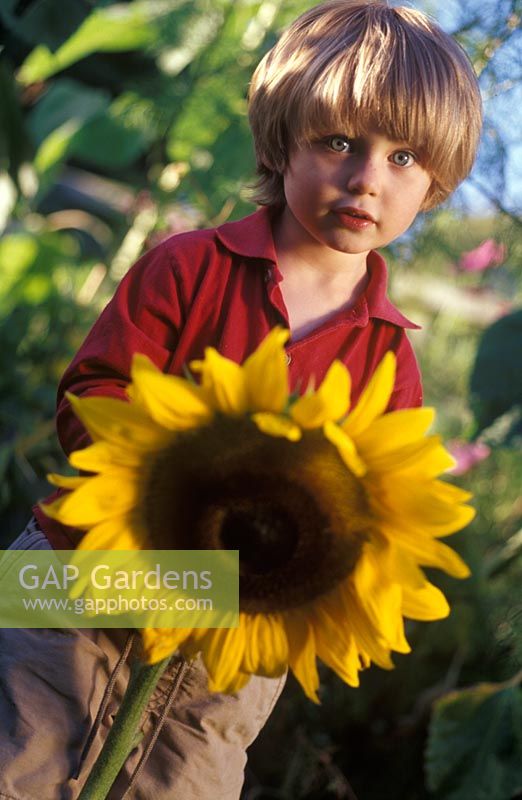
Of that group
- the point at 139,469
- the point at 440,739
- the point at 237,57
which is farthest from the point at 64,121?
the point at 139,469

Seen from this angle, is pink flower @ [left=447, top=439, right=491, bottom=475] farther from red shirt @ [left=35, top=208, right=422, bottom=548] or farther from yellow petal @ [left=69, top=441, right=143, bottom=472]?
yellow petal @ [left=69, top=441, right=143, bottom=472]

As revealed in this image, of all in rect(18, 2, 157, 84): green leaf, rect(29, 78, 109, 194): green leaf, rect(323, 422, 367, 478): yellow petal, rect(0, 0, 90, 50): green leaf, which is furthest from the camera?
rect(29, 78, 109, 194): green leaf

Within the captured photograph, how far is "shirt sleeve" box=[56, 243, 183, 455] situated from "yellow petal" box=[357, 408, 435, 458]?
27 centimetres

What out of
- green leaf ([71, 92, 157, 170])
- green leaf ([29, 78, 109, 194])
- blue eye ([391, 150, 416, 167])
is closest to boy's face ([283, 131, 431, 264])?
blue eye ([391, 150, 416, 167])

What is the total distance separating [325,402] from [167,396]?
10 cm

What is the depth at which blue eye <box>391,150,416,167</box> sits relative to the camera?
96cm

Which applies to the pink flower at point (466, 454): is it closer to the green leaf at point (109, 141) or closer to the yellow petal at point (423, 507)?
the green leaf at point (109, 141)

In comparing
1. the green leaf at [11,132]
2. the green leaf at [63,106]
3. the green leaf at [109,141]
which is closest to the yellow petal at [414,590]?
the green leaf at [11,132]

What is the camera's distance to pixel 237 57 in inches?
96.0

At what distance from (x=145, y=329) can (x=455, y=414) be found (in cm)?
163

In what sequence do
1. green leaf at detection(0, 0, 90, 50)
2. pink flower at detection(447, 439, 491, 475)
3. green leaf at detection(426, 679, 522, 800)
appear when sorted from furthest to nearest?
pink flower at detection(447, 439, 491, 475) → green leaf at detection(0, 0, 90, 50) → green leaf at detection(426, 679, 522, 800)

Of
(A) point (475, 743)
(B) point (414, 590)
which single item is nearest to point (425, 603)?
(B) point (414, 590)

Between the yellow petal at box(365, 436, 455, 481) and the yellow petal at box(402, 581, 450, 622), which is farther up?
the yellow petal at box(365, 436, 455, 481)

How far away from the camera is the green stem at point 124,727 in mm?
786
